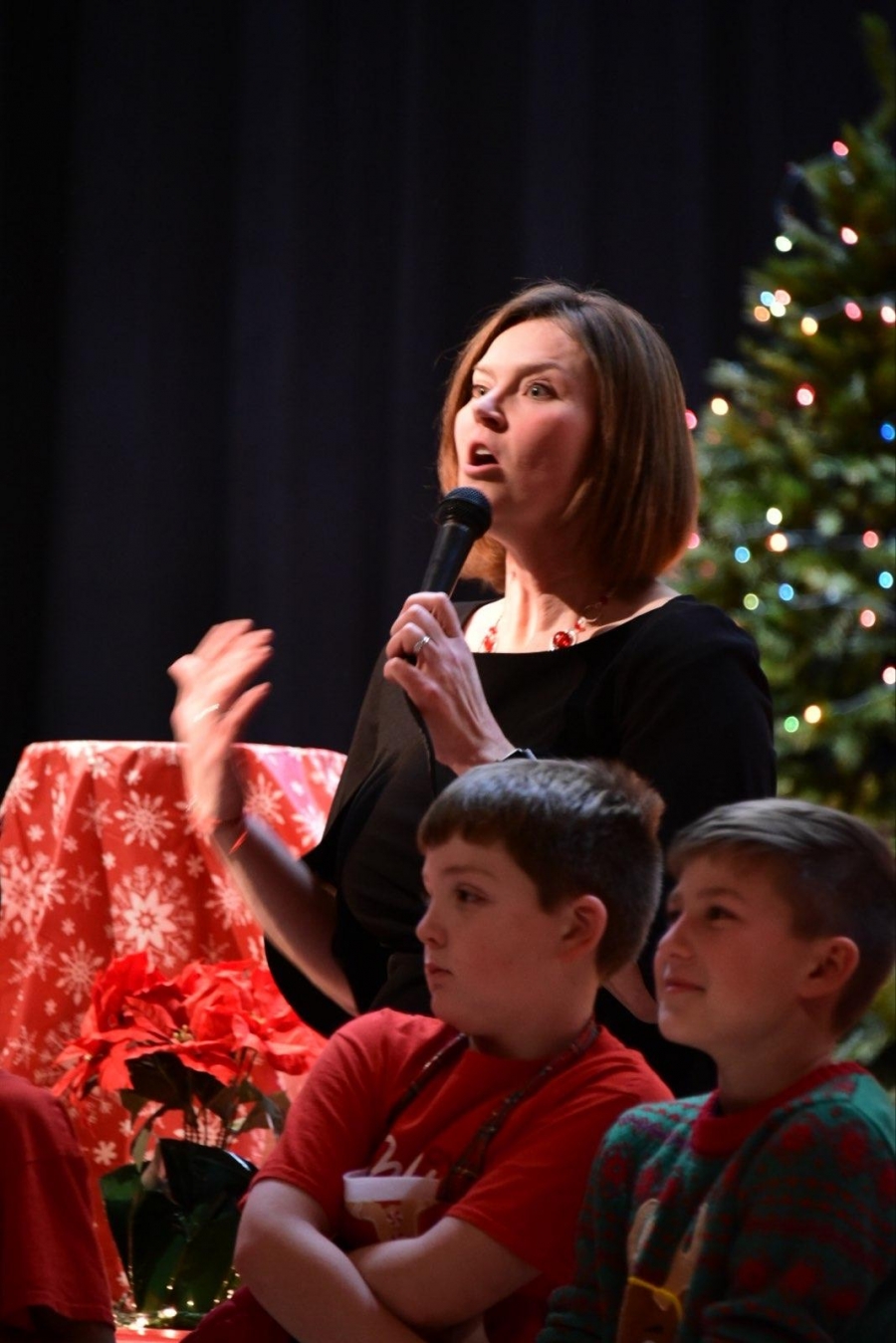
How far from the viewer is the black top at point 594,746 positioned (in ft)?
5.03

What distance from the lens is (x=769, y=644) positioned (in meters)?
3.38

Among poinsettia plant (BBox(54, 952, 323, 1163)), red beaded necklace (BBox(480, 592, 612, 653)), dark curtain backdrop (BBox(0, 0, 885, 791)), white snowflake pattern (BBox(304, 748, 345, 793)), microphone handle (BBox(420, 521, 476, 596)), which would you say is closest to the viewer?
microphone handle (BBox(420, 521, 476, 596))

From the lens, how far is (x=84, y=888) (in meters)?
2.77

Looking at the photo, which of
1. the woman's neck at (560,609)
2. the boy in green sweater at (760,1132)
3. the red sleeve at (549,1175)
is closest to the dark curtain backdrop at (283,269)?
the woman's neck at (560,609)

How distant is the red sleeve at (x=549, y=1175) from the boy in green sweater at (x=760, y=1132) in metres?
0.05

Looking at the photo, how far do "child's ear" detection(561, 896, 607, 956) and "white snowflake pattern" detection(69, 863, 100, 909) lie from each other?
63.5 inches

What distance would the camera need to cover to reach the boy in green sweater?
102cm

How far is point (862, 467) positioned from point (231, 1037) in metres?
1.95

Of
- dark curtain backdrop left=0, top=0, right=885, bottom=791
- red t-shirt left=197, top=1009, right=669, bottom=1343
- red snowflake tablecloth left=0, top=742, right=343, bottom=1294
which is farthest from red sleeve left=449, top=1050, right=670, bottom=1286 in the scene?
dark curtain backdrop left=0, top=0, right=885, bottom=791

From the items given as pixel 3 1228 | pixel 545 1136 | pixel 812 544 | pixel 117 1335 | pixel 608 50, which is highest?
pixel 608 50

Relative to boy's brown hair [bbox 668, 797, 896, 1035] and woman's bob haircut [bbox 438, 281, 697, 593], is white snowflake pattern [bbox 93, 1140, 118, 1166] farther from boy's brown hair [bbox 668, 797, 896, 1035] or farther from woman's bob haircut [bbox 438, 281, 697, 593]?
boy's brown hair [bbox 668, 797, 896, 1035]

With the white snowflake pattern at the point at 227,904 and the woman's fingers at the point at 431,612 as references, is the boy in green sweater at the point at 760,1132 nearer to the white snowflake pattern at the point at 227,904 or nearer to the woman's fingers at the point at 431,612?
the woman's fingers at the point at 431,612

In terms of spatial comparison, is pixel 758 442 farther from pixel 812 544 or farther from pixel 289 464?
pixel 289 464

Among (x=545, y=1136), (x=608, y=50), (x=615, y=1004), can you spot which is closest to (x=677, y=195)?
(x=608, y=50)
